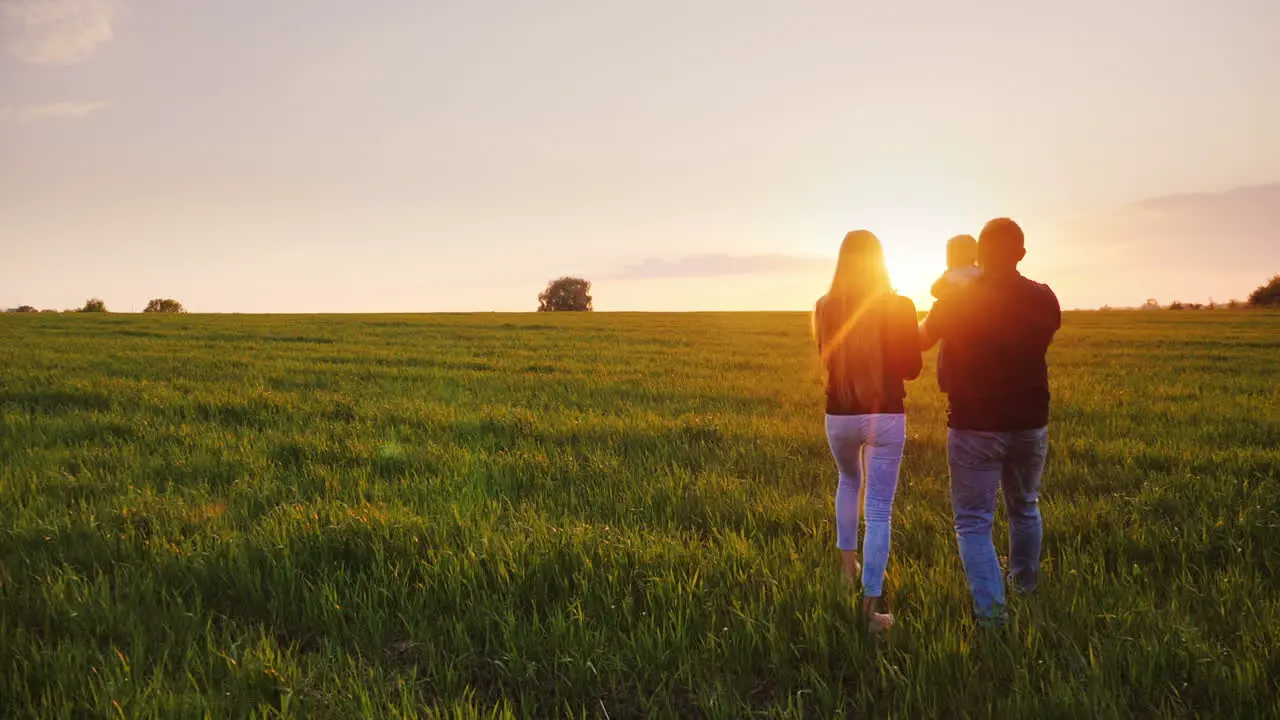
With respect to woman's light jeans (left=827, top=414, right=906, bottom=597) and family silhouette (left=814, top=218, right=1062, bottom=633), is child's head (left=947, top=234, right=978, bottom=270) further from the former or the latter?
woman's light jeans (left=827, top=414, right=906, bottom=597)

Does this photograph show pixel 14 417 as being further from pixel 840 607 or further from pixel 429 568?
pixel 840 607

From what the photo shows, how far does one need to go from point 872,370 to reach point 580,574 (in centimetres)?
218

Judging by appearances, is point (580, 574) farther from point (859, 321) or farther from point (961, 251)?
point (961, 251)

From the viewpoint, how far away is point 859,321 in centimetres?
397

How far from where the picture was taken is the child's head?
13.1ft

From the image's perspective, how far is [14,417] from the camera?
9.23 m

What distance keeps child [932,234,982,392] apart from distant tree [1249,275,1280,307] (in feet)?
296

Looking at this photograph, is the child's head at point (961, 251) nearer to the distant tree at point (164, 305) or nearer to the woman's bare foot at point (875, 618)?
the woman's bare foot at point (875, 618)

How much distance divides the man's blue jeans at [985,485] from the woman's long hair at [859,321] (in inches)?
21.3

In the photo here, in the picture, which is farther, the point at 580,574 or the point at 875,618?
the point at 580,574

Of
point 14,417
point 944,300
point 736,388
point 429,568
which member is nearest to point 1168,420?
point 736,388

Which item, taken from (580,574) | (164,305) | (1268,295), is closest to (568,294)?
(164,305)

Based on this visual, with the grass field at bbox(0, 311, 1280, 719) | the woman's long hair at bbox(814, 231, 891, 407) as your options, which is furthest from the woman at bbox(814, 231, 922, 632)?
the grass field at bbox(0, 311, 1280, 719)

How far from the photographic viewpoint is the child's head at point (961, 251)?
3994 millimetres
